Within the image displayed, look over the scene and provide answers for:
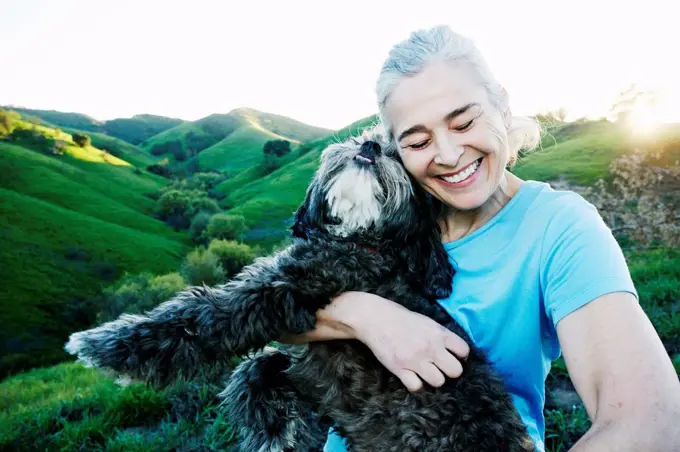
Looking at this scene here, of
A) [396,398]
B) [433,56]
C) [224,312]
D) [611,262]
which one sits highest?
[433,56]

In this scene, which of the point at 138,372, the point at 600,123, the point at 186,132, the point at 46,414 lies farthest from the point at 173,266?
the point at 186,132

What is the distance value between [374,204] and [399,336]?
0.83m

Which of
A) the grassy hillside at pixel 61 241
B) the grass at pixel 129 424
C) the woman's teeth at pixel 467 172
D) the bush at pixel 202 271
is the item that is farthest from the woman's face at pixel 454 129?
the grassy hillside at pixel 61 241

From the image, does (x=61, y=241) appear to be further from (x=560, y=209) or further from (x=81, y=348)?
(x=560, y=209)

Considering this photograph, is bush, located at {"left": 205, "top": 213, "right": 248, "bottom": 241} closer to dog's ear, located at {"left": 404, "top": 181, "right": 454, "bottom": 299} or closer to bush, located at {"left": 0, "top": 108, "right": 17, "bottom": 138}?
bush, located at {"left": 0, "top": 108, "right": 17, "bottom": 138}

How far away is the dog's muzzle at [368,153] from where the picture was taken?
2500 mm

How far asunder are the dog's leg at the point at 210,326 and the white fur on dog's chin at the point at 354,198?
0.36m

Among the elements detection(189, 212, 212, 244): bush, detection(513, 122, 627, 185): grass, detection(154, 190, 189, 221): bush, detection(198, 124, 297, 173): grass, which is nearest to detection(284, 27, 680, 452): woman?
detection(513, 122, 627, 185): grass

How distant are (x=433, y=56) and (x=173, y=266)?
1412 inches

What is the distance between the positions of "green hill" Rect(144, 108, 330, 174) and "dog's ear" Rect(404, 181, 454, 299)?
80419 millimetres

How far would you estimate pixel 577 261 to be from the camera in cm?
140

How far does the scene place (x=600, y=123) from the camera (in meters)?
21.0

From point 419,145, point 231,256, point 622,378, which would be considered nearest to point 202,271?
point 231,256

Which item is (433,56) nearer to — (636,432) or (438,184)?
(438,184)
